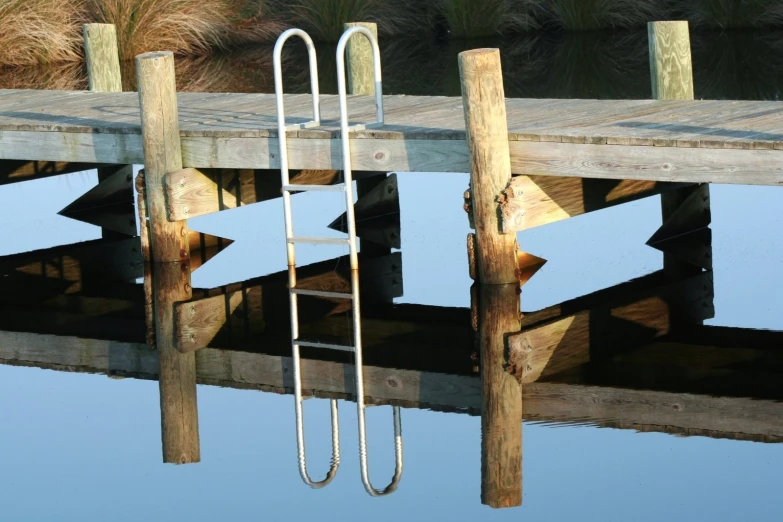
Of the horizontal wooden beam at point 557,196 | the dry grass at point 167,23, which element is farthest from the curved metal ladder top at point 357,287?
the dry grass at point 167,23

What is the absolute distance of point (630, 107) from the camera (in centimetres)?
919

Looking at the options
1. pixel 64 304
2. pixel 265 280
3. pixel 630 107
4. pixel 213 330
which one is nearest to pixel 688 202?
pixel 630 107

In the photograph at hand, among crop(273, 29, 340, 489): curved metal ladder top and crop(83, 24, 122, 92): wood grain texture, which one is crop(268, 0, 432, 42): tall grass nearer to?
crop(83, 24, 122, 92): wood grain texture

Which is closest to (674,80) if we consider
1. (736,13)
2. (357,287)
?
(357,287)

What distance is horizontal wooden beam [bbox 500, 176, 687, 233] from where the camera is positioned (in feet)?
27.0

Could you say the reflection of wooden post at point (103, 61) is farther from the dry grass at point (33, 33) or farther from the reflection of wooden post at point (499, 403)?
the dry grass at point (33, 33)

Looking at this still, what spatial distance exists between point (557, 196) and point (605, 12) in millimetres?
14099

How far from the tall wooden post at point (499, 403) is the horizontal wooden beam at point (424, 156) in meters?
0.75

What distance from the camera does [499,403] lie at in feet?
22.1

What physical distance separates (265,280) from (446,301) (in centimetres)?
132

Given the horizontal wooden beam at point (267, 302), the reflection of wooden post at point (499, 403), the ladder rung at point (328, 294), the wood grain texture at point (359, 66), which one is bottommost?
the horizontal wooden beam at point (267, 302)

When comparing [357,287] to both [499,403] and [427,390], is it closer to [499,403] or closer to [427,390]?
[427,390]

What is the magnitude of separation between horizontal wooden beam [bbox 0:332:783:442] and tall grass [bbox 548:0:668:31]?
15077 mm

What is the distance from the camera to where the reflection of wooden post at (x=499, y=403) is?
5.80m
